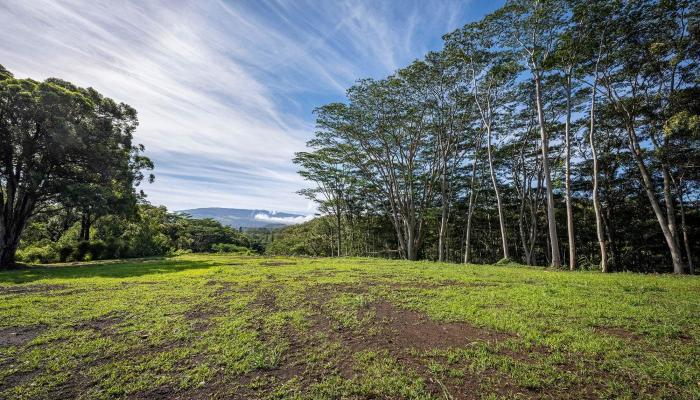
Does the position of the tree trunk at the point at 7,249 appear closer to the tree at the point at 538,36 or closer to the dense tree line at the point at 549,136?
the dense tree line at the point at 549,136

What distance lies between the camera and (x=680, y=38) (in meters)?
12.0

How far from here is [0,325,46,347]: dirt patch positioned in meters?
4.41

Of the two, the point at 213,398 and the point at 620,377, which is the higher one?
the point at 620,377

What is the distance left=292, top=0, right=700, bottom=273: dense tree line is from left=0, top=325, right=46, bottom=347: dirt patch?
17.4 m

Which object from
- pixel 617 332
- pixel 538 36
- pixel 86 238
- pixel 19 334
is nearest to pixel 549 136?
pixel 538 36

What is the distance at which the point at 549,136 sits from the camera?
21.2 metres

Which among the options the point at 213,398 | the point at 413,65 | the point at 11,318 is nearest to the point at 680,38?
the point at 413,65

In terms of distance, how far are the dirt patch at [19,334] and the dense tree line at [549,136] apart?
1736 centimetres

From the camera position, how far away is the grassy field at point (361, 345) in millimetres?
3029

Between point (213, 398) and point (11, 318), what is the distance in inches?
242

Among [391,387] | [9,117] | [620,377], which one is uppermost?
[9,117]

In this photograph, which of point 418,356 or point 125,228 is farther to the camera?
point 125,228

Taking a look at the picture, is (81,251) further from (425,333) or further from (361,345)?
(425,333)

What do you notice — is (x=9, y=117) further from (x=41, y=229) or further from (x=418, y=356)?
(x=418, y=356)
